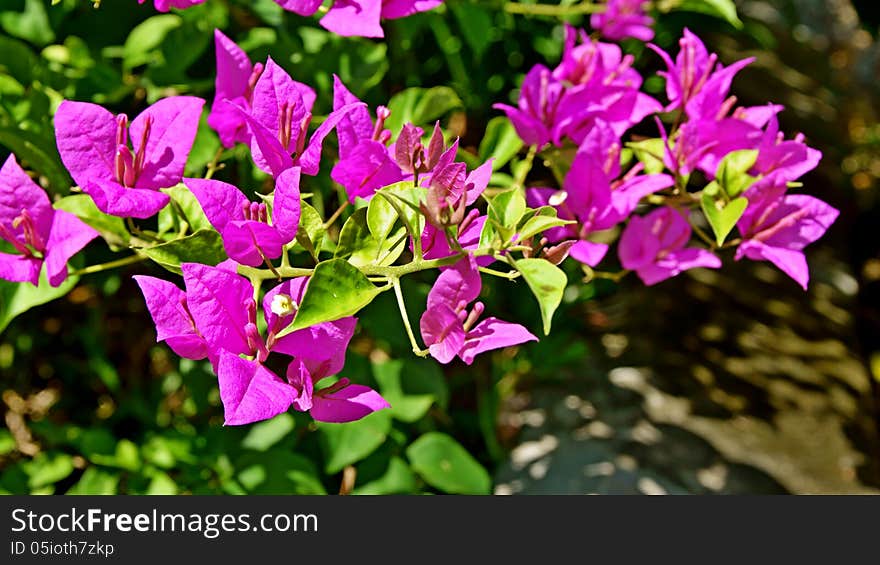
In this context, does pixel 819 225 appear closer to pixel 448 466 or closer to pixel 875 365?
pixel 448 466

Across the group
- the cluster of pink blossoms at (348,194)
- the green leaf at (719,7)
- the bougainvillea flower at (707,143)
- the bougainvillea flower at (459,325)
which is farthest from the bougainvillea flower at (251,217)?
the green leaf at (719,7)

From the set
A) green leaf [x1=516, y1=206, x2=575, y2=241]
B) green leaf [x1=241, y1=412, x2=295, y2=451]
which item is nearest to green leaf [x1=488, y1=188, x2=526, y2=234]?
green leaf [x1=516, y1=206, x2=575, y2=241]

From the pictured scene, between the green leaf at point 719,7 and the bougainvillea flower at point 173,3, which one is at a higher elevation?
the bougainvillea flower at point 173,3

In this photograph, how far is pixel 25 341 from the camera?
110cm

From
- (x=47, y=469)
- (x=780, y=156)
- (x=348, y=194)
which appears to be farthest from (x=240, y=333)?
(x=47, y=469)

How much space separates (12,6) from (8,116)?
0.20m

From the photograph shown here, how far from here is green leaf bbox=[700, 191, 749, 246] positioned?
620mm

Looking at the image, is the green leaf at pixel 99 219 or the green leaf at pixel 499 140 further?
the green leaf at pixel 499 140

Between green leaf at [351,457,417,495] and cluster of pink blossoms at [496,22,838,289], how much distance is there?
1.27 feet

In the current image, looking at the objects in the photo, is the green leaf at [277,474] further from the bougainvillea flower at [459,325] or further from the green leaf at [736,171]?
the green leaf at [736,171]

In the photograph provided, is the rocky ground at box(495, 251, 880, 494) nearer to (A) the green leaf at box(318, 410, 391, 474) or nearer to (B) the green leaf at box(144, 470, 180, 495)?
(A) the green leaf at box(318, 410, 391, 474)

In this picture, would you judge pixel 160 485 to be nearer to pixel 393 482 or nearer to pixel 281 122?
pixel 393 482

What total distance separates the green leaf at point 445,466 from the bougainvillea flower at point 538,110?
1.40 ft

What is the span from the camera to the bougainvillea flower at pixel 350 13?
0.60 meters
